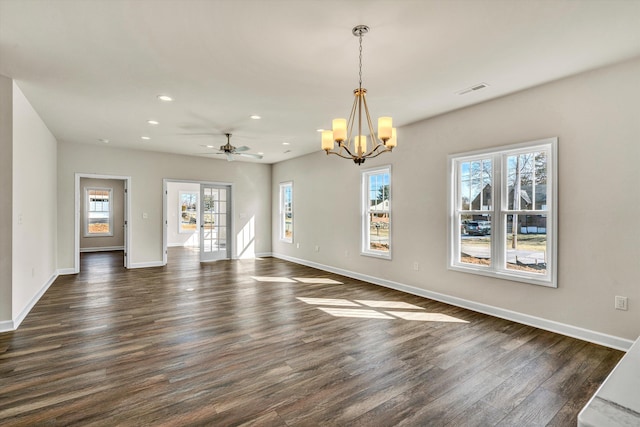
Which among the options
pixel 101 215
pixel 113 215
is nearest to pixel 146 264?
pixel 113 215

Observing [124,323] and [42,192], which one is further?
[42,192]

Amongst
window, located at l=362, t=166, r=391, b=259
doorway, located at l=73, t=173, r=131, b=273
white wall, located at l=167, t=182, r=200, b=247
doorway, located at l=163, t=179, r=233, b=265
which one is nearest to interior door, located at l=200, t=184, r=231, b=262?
doorway, located at l=163, t=179, r=233, b=265

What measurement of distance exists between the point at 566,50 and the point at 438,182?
2.23 metres

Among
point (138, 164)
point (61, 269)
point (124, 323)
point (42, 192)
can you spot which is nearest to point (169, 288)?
point (124, 323)

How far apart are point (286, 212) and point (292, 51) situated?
248 inches

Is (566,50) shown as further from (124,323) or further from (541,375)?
(124,323)

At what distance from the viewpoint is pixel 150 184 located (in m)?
7.71

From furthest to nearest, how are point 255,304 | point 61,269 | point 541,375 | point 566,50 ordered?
point 61,269, point 255,304, point 566,50, point 541,375

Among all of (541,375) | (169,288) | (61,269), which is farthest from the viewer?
(61,269)

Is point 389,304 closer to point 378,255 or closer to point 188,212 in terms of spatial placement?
point 378,255

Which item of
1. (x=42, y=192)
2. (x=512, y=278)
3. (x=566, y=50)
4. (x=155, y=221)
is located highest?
(x=566, y=50)

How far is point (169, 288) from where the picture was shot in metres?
5.57

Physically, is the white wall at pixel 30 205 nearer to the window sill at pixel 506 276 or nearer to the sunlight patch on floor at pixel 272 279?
the sunlight patch on floor at pixel 272 279

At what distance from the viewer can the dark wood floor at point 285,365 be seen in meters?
2.17
